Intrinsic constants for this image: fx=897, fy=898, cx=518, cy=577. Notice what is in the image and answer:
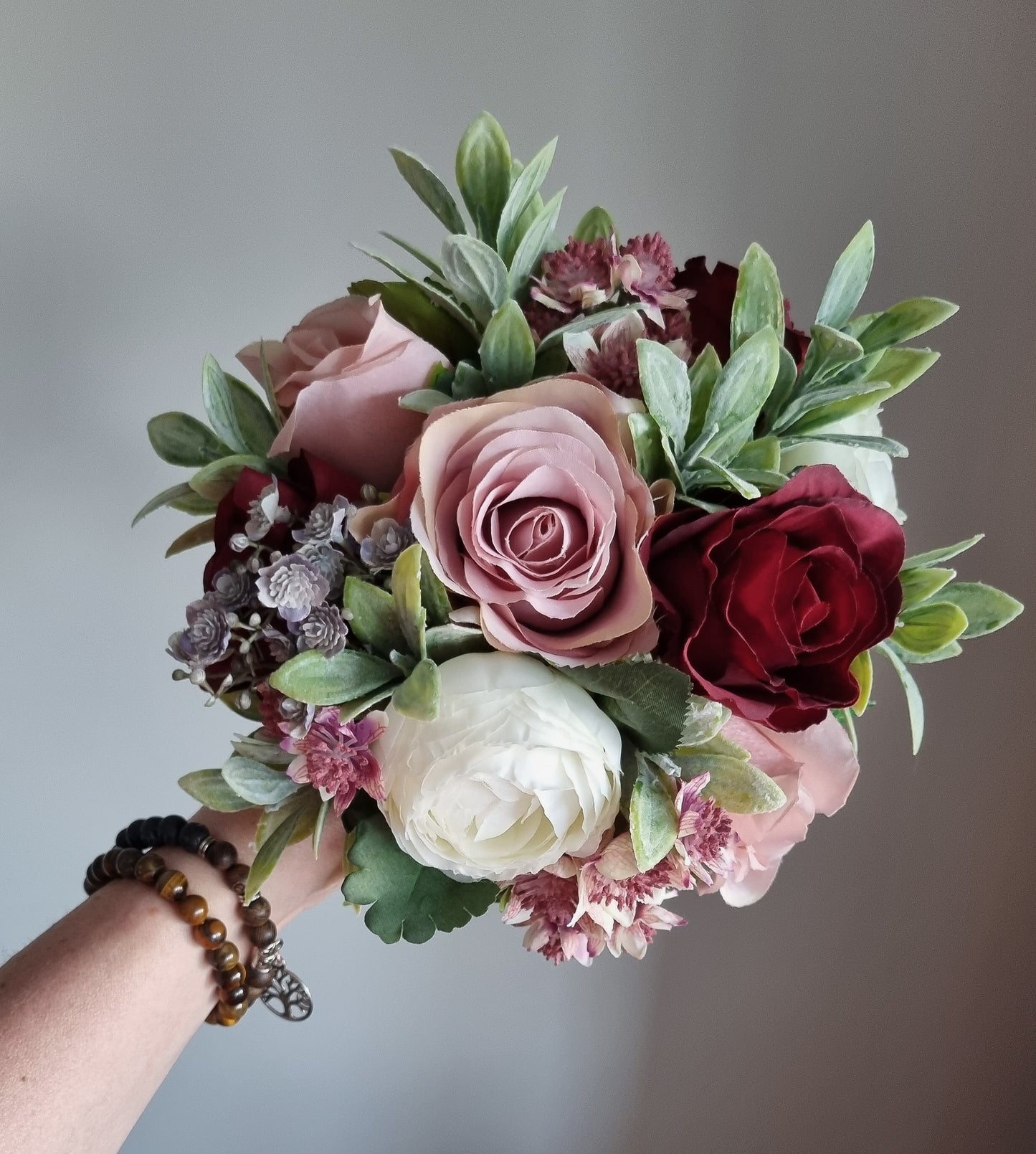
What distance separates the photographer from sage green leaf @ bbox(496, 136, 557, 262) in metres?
0.58

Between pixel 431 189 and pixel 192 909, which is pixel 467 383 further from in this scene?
pixel 192 909

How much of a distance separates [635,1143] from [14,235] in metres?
1.27

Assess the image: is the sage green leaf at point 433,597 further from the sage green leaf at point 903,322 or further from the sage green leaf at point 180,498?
the sage green leaf at point 903,322

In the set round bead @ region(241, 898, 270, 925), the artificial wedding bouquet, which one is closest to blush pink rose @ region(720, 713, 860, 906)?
the artificial wedding bouquet

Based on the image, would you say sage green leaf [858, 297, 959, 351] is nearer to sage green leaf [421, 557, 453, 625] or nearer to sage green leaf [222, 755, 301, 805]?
sage green leaf [421, 557, 453, 625]

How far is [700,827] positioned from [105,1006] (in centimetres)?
39

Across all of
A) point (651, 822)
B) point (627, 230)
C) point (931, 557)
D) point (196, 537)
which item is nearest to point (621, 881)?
point (651, 822)

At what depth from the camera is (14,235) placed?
0.77 meters

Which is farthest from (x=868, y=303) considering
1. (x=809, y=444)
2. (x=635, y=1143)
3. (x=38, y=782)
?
(x=635, y=1143)

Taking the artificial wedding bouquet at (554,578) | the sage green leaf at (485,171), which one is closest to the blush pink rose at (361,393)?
the artificial wedding bouquet at (554,578)

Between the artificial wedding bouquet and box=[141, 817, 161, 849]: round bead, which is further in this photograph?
box=[141, 817, 161, 849]: round bead

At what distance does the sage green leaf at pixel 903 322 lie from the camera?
58 cm

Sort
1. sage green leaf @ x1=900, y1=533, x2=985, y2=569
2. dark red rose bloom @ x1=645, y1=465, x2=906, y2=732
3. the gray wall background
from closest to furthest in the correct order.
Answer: dark red rose bloom @ x1=645, y1=465, x2=906, y2=732 → sage green leaf @ x1=900, y1=533, x2=985, y2=569 → the gray wall background

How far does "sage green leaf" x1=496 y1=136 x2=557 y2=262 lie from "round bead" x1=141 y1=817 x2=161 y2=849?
48cm
